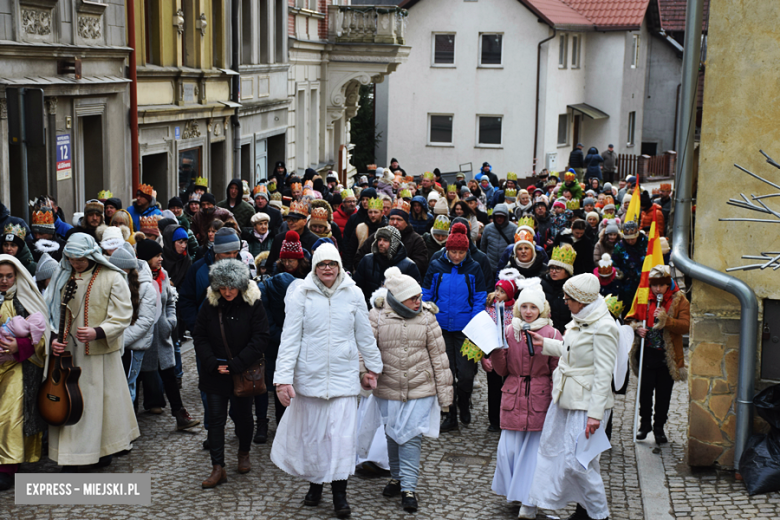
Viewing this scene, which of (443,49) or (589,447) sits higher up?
(443,49)

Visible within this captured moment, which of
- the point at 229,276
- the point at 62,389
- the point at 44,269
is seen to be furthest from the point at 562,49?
the point at 62,389

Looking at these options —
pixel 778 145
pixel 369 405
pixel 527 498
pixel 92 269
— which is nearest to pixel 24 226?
pixel 92 269

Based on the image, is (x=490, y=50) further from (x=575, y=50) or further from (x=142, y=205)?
(x=142, y=205)

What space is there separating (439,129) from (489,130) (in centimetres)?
198

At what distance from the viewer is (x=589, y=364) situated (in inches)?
264

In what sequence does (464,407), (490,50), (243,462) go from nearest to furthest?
1. (243,462)
2. (464,407)
3. (490,50)

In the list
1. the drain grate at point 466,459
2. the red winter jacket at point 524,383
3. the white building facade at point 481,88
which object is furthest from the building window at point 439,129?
the red winter jacket at point 524,383

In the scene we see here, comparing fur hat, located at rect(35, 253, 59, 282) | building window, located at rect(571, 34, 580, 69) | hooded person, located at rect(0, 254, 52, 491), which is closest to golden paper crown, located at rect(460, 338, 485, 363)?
hooded person, located at rect(0, 254, 52, 491)

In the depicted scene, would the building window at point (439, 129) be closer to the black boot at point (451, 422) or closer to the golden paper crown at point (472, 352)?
the black boot at point (451, 422)

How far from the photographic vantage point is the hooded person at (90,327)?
7293 mm

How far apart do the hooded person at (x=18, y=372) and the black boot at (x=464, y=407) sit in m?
3.69

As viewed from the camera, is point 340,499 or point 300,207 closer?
point 340,499

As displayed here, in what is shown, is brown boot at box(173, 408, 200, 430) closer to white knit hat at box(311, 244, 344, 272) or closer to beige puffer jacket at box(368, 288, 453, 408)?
beige puffer jacket at box(368, 288, 453, 408)

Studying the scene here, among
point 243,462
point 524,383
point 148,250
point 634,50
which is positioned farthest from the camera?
point 634,50
